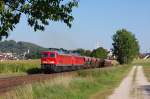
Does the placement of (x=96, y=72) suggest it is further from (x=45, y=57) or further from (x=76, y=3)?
(x=76, y=3)

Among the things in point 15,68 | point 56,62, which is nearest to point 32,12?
point 56,62

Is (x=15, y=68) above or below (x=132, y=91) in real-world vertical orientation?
above

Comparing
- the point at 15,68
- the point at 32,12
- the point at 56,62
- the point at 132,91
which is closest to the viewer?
the point at 32,12

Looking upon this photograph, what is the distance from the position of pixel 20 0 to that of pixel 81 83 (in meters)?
23.1

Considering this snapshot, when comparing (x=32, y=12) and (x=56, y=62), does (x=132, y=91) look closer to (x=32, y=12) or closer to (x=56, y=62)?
(x=32, y=12)

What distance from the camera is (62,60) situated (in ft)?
218

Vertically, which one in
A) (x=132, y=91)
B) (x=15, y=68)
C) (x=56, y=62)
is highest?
(x=56, y=62)

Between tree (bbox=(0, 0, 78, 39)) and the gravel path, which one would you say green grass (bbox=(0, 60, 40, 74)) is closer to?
the gravel path

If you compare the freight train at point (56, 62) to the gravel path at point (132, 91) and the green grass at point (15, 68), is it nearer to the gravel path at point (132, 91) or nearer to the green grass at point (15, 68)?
the green grass at point (15, 68)

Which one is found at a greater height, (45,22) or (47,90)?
(45,22)

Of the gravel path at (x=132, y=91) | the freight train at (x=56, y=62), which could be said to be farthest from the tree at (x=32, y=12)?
the freight train at (x=56, y=62)

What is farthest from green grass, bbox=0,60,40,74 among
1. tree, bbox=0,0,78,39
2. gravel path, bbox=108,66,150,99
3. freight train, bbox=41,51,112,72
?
tree, bbox=0,0,78,39

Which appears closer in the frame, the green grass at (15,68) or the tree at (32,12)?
the tree at (32,12)

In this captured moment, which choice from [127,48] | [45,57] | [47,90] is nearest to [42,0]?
[47,90]
